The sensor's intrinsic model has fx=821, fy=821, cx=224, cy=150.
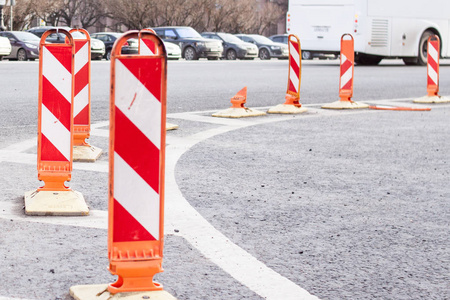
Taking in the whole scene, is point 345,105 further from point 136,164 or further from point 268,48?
point 268,48

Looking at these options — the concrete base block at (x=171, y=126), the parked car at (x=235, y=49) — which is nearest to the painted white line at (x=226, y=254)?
the concrete base block at (x=171, y=126)

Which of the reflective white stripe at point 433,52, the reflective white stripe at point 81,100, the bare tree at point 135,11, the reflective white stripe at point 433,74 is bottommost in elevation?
the reflective white stripe at point 433,74

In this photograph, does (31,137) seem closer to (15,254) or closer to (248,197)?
(248,197)

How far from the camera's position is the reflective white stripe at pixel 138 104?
3.36m

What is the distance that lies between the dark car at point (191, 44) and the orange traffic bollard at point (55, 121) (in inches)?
1273

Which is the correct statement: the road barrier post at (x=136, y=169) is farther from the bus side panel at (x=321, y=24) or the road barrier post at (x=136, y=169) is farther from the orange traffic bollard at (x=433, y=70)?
the bus side panel at (x=321, y=24)

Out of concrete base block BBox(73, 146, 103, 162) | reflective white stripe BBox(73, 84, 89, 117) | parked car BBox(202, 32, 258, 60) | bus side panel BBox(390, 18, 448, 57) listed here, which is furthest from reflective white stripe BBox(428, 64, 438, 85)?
parked car BBox(202, 32, 258, 60)

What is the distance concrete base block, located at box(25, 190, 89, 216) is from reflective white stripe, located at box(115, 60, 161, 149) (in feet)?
6.32

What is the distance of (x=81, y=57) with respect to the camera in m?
6.98

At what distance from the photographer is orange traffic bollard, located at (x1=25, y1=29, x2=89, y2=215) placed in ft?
17.7

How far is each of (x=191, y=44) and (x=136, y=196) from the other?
34.7 m

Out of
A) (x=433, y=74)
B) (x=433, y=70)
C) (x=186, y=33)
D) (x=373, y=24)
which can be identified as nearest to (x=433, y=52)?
(x=433, y=70)

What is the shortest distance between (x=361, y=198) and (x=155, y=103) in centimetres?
300

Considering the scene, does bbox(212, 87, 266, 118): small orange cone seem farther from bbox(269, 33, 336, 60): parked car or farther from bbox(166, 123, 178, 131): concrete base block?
bbox(269, 33, 336, 60): parked car
